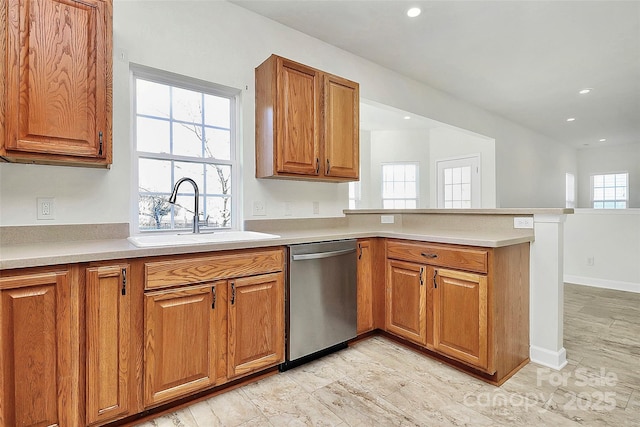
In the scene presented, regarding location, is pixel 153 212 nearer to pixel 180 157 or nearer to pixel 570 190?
pixel 180 157

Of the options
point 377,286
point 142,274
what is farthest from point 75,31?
point 377,286

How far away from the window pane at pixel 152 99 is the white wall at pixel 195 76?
0.49ft

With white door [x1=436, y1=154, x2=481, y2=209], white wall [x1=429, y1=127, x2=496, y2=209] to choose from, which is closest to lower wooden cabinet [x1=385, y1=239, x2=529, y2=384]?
white wall [x1=429, y1=127, x2=496, y2=209]

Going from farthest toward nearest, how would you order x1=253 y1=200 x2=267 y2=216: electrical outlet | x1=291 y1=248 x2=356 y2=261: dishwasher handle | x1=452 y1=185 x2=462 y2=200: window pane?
x1=452 y1=185 x2=462 y2=200: window pane
x1=253 y1=200 x2=267 y2=216: electrical outlet
x1=291 y1=248 x2=356 y2=261: dishwasher handle

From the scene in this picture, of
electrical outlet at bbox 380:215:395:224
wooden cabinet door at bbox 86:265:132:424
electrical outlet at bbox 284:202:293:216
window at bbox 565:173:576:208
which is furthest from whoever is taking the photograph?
window at bbox 565:173:576:208

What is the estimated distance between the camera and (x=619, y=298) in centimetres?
385

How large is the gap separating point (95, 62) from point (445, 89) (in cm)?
388

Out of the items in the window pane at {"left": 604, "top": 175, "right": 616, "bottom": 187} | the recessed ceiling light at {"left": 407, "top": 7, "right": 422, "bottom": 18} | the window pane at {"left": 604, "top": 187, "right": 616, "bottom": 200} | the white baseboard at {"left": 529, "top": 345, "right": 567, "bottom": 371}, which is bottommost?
the white baseboard at {"left": 529, "top": 345, "right": 567, "bottom": 371}

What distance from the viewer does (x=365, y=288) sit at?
2.57 m

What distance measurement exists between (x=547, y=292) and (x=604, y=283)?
3163 mm

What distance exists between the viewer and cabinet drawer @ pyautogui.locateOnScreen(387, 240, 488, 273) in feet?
6.52

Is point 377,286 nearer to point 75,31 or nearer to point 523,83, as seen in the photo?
point 75,31

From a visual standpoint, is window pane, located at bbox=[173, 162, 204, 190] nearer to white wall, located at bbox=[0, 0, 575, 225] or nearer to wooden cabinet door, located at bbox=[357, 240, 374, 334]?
white wall, located at bbox=[0, 0, 575, 225]

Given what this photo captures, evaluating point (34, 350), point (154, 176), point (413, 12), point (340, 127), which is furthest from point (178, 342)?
point (413, 12)
